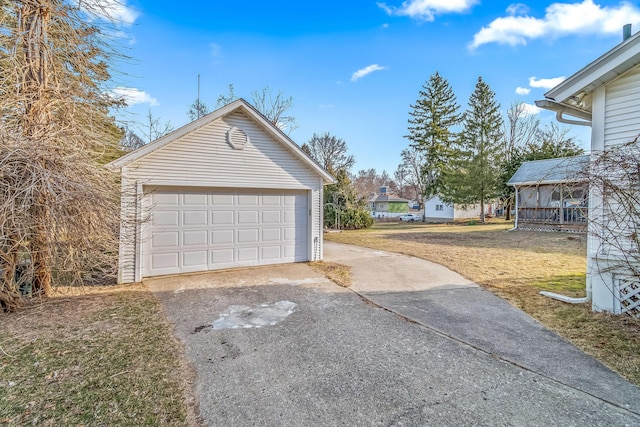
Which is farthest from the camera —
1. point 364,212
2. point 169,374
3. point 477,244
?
point 364,212

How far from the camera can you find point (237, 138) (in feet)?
27.1

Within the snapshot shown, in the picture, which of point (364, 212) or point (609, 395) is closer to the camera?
point (609, 395)

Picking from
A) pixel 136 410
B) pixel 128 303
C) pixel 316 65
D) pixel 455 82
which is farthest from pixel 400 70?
pixel 455 82

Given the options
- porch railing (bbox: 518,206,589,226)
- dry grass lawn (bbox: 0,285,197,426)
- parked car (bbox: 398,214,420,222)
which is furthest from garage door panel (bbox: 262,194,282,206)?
parked car (bbox: 398,214,420,222)

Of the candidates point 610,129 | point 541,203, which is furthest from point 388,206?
point 610,129

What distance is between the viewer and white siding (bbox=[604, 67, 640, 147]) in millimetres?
4945

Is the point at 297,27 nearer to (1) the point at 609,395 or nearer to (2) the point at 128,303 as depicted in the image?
(2) the point at 128,303

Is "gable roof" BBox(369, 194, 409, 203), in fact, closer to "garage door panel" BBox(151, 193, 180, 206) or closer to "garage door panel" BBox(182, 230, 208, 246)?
"garage door panel" BBox(182, 230, 208, 246)

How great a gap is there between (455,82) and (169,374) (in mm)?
40364

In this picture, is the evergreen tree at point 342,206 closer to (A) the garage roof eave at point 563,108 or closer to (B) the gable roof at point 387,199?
(A) the garage roof eave at point 563,108

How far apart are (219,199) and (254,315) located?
3.93m

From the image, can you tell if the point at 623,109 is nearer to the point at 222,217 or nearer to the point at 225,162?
the point at 225,162

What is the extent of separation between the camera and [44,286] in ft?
19.8

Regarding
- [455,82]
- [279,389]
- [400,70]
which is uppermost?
[455,82]
